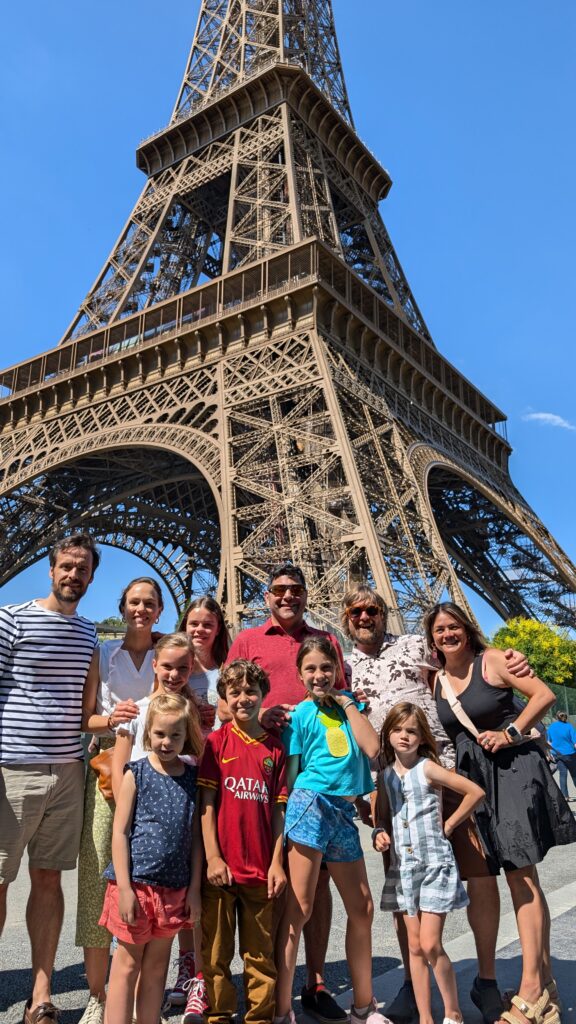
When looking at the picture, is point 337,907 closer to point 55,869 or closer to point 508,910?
point 508,910

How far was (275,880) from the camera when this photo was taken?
3.05 m

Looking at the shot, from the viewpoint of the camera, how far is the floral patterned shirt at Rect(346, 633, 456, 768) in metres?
3.83

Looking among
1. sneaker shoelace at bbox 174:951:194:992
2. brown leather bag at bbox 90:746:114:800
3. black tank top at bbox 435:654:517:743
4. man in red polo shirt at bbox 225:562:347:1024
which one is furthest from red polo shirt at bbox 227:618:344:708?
sneaker shoelace at bbox 174:951:194:992

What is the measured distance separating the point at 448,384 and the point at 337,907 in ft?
80.2

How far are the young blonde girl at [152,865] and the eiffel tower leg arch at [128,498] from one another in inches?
506

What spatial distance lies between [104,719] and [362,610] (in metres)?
1.49

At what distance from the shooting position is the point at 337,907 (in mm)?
5262

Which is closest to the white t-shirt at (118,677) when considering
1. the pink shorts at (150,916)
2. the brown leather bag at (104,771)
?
the brown leather bag at (104,771)

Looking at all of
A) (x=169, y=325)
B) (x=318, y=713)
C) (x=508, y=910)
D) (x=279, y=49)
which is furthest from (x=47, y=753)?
(x=279, y=49)

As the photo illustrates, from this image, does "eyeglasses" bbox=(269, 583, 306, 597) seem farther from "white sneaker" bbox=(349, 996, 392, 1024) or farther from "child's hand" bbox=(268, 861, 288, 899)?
"white sneaker" bbox=(349, 996, 392, 1024)

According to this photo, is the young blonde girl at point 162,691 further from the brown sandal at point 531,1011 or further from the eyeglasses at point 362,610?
the brown sandal at point 531,1011

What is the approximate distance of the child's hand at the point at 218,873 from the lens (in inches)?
117

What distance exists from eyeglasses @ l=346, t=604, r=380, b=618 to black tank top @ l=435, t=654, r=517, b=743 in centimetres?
63

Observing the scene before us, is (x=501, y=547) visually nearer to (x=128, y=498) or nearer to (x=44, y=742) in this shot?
(x=128, y=498)
